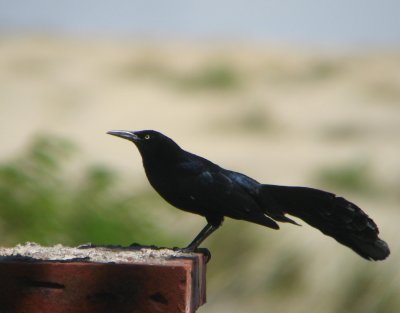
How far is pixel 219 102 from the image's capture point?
46.7 meters

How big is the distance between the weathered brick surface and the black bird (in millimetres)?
1552

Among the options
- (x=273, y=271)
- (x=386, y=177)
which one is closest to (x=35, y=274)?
(x=273, y=271)

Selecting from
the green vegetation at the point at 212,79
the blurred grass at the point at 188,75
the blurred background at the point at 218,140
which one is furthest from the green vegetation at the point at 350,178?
the green vegetation at the point at 212,79

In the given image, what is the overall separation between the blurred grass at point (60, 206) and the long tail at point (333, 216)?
2.91 meters

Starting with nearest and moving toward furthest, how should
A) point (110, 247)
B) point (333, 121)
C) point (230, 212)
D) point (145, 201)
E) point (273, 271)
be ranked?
1. point (110, 247)
2. point (230, 212)
3. point (273, 271)
4. point (145, 201)
5. point (333, 121)

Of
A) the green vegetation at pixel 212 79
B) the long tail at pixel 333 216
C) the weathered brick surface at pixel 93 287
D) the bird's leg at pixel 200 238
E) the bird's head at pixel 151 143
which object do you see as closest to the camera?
the weathered brick surface at pixel 93 287

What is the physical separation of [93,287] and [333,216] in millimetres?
1659

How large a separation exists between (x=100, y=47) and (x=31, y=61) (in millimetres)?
7154

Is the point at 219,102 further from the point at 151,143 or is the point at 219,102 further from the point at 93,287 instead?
the point at 93,287

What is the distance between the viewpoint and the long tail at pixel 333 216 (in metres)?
4.37

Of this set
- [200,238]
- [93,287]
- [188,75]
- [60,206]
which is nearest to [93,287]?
[93,287]

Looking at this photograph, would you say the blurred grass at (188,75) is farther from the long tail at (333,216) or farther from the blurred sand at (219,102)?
the long tail at (333,216)

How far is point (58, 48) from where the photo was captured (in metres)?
58.2

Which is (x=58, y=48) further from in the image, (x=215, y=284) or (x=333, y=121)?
(x=215, y=284)
